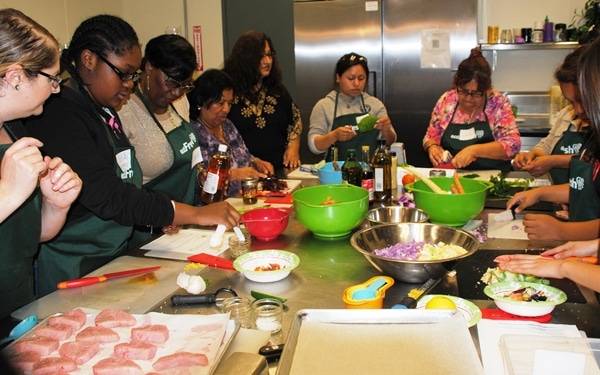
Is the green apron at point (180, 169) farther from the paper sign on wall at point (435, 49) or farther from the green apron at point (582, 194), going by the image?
the paper sign on wall at point (435, 49)

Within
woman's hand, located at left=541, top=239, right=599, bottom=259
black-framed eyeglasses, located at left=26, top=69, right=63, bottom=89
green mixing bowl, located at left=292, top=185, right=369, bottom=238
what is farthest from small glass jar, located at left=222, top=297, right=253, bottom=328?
woman's hand, located at left=541, top=239, right=599, bottom=259

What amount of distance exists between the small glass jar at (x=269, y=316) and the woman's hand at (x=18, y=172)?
656 millimetres

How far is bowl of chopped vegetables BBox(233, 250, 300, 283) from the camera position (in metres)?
1.66

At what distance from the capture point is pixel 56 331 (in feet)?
4.17

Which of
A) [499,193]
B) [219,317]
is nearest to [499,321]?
[219,317]

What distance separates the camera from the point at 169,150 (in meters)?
2.55

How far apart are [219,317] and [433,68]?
4.27 meters

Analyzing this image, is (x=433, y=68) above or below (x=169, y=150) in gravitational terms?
above

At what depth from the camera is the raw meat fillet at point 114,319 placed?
1.32 metres

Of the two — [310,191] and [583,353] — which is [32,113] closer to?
[310,191]

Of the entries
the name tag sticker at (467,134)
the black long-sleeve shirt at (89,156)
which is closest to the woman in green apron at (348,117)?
the name tag sticker at (467,134)

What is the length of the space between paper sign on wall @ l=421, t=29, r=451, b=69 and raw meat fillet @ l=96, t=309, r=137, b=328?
433 centimetres

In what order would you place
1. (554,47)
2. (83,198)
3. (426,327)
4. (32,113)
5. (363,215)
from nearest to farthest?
→ (426,327)
(32,113)
(83,198)
(363,215)
(554,47)

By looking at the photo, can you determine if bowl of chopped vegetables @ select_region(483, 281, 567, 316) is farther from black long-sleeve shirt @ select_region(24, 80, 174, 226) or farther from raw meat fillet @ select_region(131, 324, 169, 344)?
black long-sleeve shirt @ select_region(24, 80, 174, 226)
